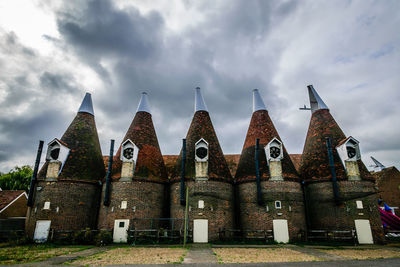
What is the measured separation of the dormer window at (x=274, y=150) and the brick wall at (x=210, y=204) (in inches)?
174

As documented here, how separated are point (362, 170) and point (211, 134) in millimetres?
12537

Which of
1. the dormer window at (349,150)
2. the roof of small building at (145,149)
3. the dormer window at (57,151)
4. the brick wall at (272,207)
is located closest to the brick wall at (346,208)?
the brick wall at (272,207)

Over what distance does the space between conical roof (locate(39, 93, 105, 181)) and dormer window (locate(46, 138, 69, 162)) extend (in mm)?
441

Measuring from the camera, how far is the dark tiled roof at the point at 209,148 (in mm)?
19828

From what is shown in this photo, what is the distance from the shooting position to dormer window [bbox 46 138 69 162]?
65.6 feet

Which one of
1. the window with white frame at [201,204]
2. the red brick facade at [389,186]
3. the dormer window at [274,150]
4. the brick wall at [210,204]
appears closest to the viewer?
the brick wall at [210,204]

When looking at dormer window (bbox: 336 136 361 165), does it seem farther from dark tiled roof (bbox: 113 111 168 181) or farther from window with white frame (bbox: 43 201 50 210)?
window with white frame (bbox: 43 201 50 210)

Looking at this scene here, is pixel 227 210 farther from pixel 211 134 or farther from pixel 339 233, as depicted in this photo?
pixel 339 233

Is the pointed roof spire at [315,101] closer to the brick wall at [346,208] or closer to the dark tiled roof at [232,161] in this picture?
the brick wall at [346,208]

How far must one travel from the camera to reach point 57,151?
66.5 ft

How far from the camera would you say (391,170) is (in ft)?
98.7

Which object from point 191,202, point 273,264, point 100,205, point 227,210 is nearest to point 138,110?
point 100,205

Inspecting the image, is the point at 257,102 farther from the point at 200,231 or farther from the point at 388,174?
the point at 388,174

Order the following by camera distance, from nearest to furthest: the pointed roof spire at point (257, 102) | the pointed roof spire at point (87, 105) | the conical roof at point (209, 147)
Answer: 1. the conical roof at point (209, 147)
2. the pointed roof spire at point (87, 105)
3. the pointed roof spire at point (257, 102)
